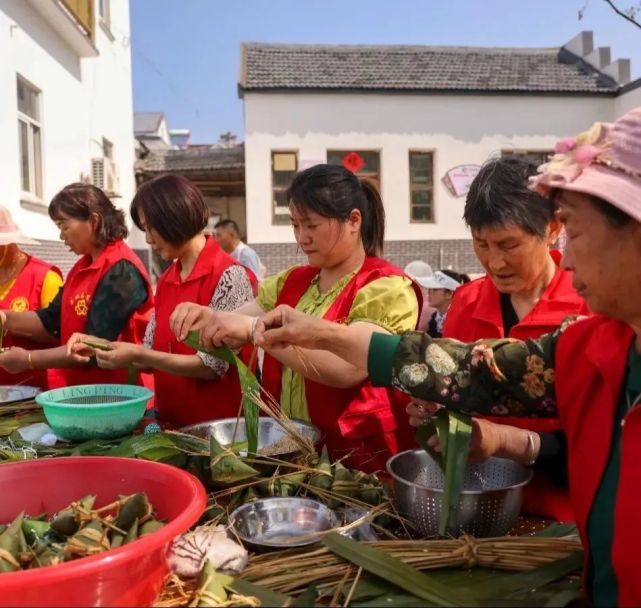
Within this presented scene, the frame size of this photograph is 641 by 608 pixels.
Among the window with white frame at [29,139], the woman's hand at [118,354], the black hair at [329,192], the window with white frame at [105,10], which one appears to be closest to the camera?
the black hair at [329,192]

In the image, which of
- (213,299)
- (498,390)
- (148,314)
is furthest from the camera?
(148,314)

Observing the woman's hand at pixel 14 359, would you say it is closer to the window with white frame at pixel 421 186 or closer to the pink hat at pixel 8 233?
the pink hat at pixel 8 233

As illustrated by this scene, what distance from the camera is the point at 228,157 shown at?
55.8 feet

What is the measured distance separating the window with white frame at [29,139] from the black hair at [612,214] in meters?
7.67

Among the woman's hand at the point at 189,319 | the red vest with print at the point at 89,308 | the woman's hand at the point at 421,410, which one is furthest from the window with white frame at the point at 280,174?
the woman's hand at the point at 421,410

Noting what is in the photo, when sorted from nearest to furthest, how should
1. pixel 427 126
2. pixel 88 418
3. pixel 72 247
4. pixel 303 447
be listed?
pixel 303 447 < pixel 88 418 < pixel 72 247 < pixel 427 126

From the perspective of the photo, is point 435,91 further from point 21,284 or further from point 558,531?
point 558,531

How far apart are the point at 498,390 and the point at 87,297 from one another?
7.02 ft

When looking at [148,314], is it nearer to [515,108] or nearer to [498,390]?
[498,390]

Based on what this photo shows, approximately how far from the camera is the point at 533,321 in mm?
1779

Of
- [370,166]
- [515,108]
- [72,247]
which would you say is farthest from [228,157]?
[72,247]

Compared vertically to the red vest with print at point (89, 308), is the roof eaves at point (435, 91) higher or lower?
higher

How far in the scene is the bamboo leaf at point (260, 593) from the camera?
1108 millimetres

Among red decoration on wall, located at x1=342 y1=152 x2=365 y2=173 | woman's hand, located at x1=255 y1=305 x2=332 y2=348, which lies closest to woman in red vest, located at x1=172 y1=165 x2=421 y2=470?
woman's hand, located at x1=255 y1=305 x2=332 y2=348
